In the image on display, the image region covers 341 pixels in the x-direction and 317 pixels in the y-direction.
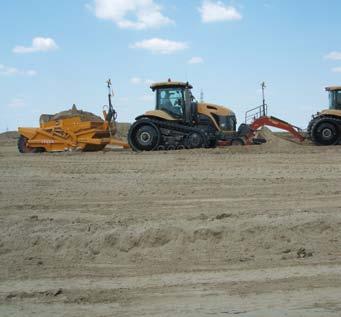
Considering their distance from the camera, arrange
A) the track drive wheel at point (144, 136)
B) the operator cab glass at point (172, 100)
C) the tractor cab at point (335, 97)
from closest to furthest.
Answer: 1. the track drive wheel at point (144, 136)
2. the operator cab glass at point (172, 100)
3. the tractor cab at point (335, 97)

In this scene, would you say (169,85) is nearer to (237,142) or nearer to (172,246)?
(237,142)

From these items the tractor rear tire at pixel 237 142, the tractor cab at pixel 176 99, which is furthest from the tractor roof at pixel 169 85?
the tractor rear tire at pixel 237 142

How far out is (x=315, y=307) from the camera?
5.81m

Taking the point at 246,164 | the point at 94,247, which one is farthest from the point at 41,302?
the point at 246,164

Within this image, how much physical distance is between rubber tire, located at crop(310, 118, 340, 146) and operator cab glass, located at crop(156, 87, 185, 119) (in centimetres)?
585

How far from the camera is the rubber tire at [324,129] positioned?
24.1 metres

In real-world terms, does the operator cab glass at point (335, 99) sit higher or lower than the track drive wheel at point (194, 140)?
higher

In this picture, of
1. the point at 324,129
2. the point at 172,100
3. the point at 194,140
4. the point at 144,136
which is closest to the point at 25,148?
the point at 144,136

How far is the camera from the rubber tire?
2414 cm

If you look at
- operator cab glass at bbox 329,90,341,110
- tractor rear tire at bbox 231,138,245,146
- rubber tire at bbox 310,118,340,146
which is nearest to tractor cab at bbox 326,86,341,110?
operator cab glass at bbox 329,90,341,110

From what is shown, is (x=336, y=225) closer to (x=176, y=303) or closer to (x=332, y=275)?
(x=332, y=275)

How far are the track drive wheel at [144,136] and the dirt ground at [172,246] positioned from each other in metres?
8.55

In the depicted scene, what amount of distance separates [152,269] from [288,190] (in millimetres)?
5417

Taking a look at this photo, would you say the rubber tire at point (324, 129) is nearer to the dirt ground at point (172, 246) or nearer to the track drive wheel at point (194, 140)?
the track drive wheel at point (194, 140)
